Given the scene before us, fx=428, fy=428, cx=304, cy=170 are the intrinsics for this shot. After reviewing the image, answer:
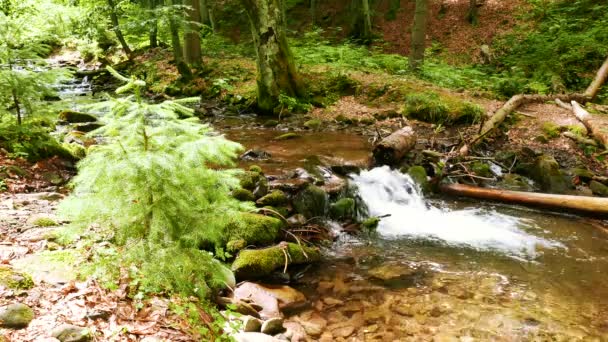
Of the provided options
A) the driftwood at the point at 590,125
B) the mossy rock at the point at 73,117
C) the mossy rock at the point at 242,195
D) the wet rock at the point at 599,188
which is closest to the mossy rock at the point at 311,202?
the mossy rock at the point at 242,195

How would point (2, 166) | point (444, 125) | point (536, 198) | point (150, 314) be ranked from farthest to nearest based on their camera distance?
point (444, 125), point (536, 198), point (2, 166), point (150, 314)

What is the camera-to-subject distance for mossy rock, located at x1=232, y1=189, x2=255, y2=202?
680 centimetres

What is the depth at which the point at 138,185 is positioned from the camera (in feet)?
10.8

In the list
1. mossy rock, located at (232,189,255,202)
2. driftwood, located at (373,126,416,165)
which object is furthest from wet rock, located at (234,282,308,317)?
driftwood, located at (373,126,416,165)

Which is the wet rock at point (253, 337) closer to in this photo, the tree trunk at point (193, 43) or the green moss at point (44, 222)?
the green moss at point (44, 222)

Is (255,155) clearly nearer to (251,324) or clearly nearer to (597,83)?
(251,324)

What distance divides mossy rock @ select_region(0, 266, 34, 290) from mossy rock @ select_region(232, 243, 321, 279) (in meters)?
2.36

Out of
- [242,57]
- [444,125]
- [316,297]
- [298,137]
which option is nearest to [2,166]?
[316,297]

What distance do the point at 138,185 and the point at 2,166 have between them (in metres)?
4.48

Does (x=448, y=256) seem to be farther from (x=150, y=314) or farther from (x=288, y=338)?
(x=150, y=314)

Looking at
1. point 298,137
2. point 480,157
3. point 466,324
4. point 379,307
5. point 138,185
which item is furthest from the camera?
point 298,137

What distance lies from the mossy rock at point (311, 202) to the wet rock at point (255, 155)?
2193mm

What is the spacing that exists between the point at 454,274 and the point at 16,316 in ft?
16.8

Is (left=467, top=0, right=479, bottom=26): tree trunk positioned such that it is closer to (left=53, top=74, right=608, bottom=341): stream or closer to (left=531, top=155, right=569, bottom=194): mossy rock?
(left=531, top=155, right=569, bottom=194): mossy rock
